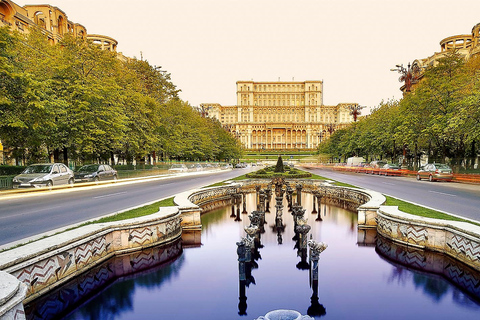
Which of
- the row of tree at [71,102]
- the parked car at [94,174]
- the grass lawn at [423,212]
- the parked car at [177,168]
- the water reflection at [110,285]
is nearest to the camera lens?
the water reflection at [110,285]

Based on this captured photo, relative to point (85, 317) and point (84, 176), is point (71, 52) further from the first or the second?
point (85, 317)

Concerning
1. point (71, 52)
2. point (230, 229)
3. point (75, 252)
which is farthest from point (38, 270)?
point (71, 52)

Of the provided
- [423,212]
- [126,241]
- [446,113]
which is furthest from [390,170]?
[126,241]

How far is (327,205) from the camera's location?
1764 centimetres

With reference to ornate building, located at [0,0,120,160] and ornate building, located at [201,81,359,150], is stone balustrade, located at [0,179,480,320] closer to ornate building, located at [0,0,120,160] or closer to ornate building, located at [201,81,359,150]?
ornate building, located at [0,0,120,160]

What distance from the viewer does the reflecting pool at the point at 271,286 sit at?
5.81m

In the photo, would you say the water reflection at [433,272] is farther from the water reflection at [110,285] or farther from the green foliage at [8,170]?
the green foliage at [8,170]

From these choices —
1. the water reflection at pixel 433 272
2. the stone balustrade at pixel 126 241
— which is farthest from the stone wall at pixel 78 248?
the water reflection at pixel 433 272

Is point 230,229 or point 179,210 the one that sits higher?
point 179,210

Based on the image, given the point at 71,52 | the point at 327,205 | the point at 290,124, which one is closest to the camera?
the point at 327,205

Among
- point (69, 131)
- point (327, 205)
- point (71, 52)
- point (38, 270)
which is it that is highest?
point (71, 52)

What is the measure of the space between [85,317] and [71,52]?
1086 inches

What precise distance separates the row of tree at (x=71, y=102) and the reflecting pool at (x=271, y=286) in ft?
50.8

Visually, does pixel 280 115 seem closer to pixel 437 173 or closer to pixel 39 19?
pixel 39 19
